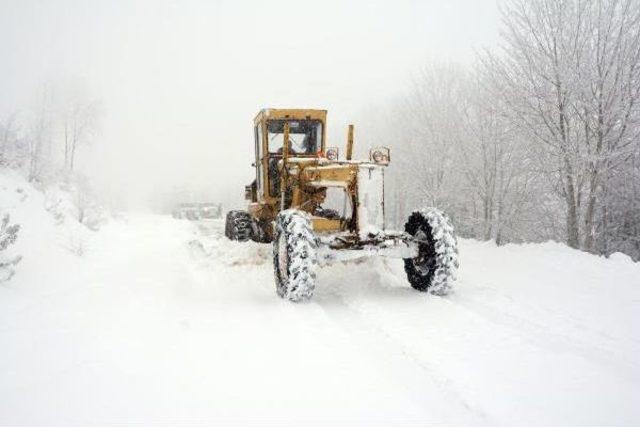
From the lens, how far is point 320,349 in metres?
3.96

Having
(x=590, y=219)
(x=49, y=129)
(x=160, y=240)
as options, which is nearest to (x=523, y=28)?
(x=590, y=219)

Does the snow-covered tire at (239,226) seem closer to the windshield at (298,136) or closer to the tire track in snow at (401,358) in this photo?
the windshield at (298,136)

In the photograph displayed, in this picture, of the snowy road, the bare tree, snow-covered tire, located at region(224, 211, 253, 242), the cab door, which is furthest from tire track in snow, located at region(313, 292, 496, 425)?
the bare tree

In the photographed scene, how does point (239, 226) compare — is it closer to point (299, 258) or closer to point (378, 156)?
point (378, 156)

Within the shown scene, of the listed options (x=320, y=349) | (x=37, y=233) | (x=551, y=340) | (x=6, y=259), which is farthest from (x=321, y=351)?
(x=37, y=233)

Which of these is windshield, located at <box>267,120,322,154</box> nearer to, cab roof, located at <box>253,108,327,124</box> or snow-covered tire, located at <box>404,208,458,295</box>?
cab roof, located at <box>253,108,327,124</box>

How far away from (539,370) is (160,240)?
1018 cm

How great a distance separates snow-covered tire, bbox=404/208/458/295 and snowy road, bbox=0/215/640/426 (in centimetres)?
25

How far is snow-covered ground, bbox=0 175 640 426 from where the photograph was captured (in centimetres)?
285

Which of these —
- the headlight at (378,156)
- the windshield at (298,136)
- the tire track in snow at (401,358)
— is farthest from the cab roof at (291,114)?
the tire track in snow at (401,358)

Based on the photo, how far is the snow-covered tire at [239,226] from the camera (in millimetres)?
10391

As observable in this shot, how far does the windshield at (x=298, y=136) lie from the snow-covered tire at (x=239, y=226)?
2.34 metres

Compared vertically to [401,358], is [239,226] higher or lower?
higher

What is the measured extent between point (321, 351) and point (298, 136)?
5.72 metres
